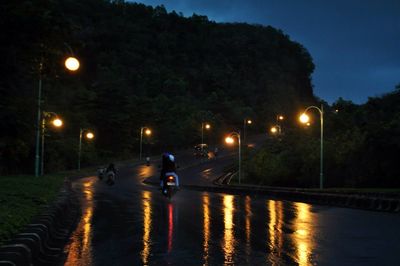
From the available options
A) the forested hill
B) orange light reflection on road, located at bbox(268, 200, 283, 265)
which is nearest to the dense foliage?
the forested hill

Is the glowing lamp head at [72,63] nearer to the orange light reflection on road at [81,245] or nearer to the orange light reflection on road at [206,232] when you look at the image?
the orange light reflection on road at [81,245]

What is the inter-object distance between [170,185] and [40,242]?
14220mm

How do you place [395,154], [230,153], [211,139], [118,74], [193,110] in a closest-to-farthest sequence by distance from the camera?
[395,154]
[230,153]
[211,139]
[193,110]
[118,74]

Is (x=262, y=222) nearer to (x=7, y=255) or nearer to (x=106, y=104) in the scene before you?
(x=7, y=255)

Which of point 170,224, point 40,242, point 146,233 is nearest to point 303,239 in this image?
point 146,233

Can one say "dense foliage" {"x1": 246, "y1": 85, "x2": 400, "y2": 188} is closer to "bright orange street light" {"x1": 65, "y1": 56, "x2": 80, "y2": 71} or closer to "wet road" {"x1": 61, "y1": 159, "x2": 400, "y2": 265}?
"wet road" {"x1": 61, "y1": 159, "x2": 400, "y2": 265}

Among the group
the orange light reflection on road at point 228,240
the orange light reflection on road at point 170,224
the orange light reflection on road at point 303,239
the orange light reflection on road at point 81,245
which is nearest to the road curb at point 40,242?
the orange light reflection on road at point 81,245

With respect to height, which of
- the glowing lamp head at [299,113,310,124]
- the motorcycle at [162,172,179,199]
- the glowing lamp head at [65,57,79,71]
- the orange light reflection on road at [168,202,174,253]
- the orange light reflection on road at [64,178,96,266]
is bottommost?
the orange light reflection on road at [64,178,96,266]

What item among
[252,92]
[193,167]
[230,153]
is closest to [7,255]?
[193,167]

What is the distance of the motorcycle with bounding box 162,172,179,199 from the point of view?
2325 centimetres

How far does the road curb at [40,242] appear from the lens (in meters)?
7.34

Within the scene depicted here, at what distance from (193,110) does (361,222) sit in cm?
13441

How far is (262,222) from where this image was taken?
14.4 meters

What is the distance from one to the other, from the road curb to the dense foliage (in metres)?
37.9
